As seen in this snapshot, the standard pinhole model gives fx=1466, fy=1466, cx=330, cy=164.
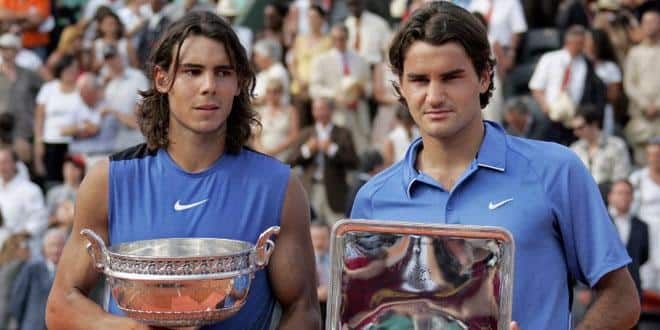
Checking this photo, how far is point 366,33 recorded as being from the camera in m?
14.5

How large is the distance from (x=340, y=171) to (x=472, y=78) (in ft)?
28.7

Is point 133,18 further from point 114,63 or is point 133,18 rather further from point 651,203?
point 651,203

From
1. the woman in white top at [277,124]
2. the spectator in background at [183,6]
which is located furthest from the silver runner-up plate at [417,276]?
the spectator in background at [183,6]

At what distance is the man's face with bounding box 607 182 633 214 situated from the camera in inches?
416

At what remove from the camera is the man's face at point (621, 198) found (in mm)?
10578

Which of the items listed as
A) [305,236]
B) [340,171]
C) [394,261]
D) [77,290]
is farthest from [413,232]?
[340,171]

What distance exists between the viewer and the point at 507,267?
3752mm

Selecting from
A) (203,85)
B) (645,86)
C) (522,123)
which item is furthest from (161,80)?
(645,86)

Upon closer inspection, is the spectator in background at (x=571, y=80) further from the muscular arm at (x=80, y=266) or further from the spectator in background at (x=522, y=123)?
the muscular arm at (x=80, y=266)

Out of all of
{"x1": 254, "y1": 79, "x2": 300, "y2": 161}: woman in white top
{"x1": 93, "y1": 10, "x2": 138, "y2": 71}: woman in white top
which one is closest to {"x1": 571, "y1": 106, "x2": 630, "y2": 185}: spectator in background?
{"x1": 254, "y1": 79, "x2": 300, "y2": 161}: woman in white top

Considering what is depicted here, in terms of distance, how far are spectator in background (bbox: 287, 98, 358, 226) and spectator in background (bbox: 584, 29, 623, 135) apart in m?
2.43

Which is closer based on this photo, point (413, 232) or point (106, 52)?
point (413, 232)

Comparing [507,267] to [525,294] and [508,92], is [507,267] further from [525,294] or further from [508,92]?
[508,92]

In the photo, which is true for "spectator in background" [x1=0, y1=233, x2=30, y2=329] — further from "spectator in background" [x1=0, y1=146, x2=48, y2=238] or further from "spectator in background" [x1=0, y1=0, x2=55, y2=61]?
"spectator in background" [x1=0, y1=0, x2=55, y2=61]
